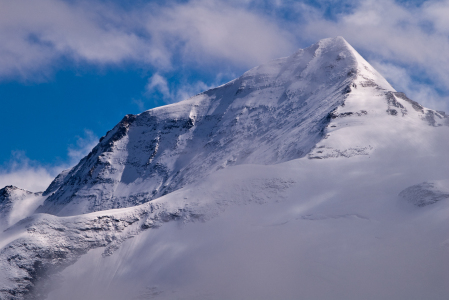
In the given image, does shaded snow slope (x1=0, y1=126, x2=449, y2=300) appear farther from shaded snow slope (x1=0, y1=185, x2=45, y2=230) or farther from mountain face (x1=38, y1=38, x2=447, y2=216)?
shaded snow slope (x1=0, y1=185, x2=45, y2=230)

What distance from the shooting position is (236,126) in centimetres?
13288

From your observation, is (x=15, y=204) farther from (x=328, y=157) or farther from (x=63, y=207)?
(x=328, y=157)

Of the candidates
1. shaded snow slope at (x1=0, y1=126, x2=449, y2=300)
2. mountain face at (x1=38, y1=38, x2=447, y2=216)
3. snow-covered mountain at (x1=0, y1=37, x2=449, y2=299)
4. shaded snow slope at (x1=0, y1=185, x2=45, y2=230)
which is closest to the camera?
shaded snow slope at (x1=0, y1=126, x2=449, y2=300)

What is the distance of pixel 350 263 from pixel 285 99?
80.7 metres

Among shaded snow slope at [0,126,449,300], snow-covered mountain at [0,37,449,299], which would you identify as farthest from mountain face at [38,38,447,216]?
shaded snow slope at [0,126,449,300]

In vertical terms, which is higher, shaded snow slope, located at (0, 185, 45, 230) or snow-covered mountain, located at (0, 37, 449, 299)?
shaded snow slope, located at (0, 185, 45, 230)

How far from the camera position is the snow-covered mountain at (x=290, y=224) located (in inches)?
Answer: 2210

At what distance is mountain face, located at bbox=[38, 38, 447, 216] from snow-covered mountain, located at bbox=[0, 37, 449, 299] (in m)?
0.74

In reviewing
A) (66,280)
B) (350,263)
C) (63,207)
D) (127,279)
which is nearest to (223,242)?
(127,279)

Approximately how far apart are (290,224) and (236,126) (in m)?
67.0

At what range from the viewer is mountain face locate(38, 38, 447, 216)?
100250mm

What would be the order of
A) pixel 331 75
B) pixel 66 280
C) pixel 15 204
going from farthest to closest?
pixel 15 204, pixel 331 75, pixel 66 280

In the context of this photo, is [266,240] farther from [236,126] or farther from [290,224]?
[236,126]

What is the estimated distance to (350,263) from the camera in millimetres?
56156
